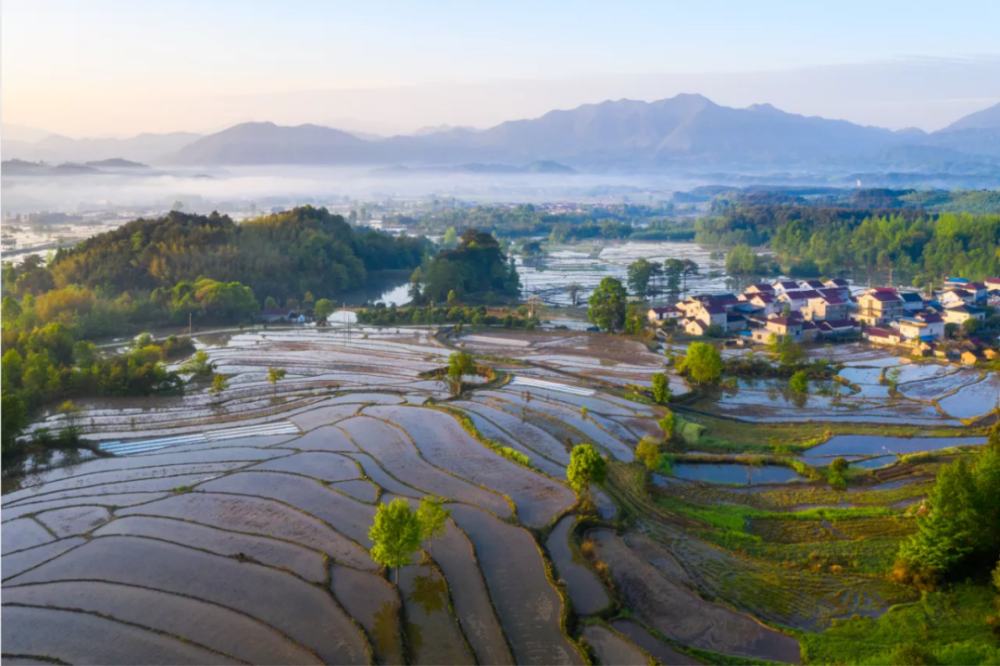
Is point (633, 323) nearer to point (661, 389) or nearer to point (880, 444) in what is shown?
point (661, 389)

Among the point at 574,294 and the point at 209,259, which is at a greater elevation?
the point at 209,259

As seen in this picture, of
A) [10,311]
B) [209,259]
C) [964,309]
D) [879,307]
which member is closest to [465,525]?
[10,311]

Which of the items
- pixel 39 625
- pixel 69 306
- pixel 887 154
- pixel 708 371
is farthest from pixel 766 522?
pixel 887 154

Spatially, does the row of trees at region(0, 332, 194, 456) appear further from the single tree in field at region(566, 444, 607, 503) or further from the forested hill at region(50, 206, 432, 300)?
the single tree in field at region(566, 444, 607, 503)

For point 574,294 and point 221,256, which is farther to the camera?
point 574,294

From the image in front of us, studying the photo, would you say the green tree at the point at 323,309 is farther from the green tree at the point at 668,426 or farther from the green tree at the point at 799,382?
the green tree at the point at 799,382

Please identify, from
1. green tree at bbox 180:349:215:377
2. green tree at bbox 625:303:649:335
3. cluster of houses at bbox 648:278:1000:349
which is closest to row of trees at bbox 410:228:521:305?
green tree at bbox 625:303:649:335

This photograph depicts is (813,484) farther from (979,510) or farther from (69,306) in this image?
(69,306)
